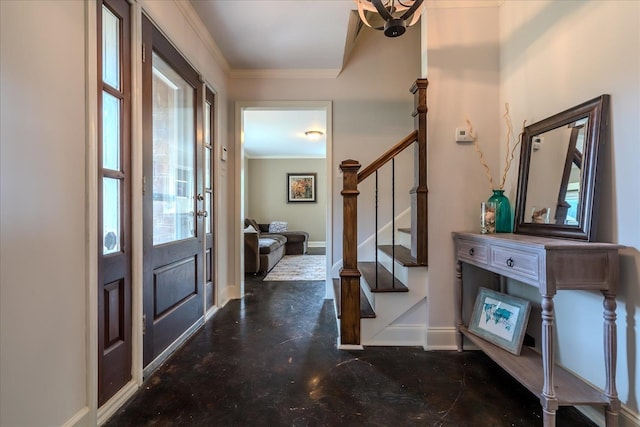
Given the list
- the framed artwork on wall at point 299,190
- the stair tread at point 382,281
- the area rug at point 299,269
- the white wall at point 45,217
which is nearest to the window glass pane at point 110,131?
the white wall at point 45,217

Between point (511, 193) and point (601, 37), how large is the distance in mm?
925

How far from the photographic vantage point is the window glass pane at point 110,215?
4.78 feet

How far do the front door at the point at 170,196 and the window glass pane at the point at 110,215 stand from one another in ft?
0.64

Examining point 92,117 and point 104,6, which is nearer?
point 92,117

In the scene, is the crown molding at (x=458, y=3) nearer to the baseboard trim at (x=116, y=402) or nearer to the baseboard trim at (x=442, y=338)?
the baseboard trim at (x=442, y=338)

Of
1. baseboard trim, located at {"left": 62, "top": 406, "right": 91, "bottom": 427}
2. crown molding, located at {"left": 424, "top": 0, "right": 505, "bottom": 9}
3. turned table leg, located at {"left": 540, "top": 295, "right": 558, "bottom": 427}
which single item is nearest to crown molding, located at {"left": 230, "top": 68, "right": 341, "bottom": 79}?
crown molding, located at {"left": 424, "top": 0, "right": 505, "bottom": 9}

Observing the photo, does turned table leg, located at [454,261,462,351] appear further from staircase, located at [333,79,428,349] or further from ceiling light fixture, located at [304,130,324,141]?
ceiling light fixture, located at [304,130,324,141]

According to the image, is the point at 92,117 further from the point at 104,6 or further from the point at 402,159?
the point at 402,159

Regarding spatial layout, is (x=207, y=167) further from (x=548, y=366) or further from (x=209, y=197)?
(x=548, y=366)

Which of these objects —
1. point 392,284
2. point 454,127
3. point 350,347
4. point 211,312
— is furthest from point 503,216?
point 211,312

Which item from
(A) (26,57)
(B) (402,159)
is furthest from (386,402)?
(B) (402,159)

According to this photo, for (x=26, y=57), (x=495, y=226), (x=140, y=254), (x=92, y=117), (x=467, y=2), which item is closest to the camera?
(x=26, y=57)

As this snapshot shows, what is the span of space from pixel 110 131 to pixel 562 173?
2.26 meters

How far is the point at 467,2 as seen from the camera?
6.87 feet
